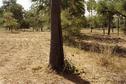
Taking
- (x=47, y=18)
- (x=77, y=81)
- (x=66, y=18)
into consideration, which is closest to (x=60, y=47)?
(x=77, y=81)

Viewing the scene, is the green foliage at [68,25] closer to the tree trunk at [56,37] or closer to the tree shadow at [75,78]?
the tree trunk at [56,37]

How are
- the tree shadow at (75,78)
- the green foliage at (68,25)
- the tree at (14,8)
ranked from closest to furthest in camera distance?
the tree shadow at (75,78), the green foliage at (68,25), the tree at (14,8)

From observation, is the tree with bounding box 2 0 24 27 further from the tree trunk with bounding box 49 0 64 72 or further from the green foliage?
the tree trunk with bounding box 49 0 64 72

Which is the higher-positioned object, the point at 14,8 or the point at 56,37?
the point at 14,8

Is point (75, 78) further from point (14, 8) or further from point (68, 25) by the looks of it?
point (14, 8)

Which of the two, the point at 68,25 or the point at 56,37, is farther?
the point at 68,25

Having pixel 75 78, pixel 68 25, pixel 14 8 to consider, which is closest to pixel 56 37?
pixel 75 78

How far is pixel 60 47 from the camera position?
Answer: 10117mm

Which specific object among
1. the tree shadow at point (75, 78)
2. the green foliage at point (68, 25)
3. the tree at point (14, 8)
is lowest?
the tree shadow at point (75, 78)

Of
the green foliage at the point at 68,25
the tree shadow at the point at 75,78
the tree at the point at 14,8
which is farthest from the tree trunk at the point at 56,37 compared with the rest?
the tree at the point at 14,8

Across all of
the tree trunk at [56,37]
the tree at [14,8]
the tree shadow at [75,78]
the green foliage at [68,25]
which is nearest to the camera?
the tree shadow at [75,78]

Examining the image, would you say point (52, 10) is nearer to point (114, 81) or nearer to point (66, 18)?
point (114, 81)

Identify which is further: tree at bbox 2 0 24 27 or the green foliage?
tree at bbox 2 0 24 27

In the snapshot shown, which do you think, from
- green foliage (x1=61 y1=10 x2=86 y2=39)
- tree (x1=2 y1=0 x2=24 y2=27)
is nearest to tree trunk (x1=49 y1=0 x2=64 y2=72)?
green foliage (x1=61 y1=10 x2=86 y2=39)
